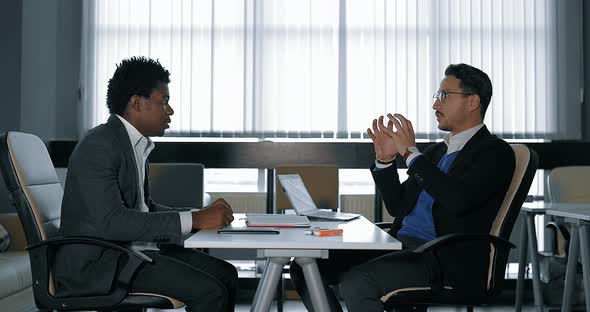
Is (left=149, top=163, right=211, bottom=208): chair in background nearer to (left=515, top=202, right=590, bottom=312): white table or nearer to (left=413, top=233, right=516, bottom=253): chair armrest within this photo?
(left=515, top=202, right=590, bottom=312): white table

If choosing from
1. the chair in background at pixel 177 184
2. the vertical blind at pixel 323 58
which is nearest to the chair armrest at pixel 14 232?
the chair in background at pixel 177 184

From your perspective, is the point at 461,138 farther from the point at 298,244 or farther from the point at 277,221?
the point at 298,244

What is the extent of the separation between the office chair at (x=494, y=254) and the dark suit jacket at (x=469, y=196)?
2cm

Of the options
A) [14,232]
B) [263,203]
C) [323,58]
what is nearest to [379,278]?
[14,232]

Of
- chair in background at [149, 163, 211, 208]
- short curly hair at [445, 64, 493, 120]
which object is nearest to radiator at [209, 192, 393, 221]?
chair in background at [149, 163, 211, 208]

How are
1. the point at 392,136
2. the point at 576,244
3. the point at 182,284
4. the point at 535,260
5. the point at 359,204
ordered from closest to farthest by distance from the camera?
the point at 182,284, the point at 392,136, the point at 576,244, the point at 535,260, the point at 359,204

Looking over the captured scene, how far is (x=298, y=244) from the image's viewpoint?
189cm

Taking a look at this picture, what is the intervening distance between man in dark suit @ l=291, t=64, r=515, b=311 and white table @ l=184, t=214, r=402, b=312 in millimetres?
155

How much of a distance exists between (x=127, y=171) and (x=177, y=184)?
208 cm

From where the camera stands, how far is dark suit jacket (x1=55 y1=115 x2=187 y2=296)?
7.52 feet

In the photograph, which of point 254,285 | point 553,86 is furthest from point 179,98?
point 553,86

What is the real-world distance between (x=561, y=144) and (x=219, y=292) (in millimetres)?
3882

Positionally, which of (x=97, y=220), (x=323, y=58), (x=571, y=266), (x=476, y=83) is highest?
(x=323, y=58)

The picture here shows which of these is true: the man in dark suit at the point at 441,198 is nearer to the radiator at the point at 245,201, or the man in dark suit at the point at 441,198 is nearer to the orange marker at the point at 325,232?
the orange marker at the point at 325,232
